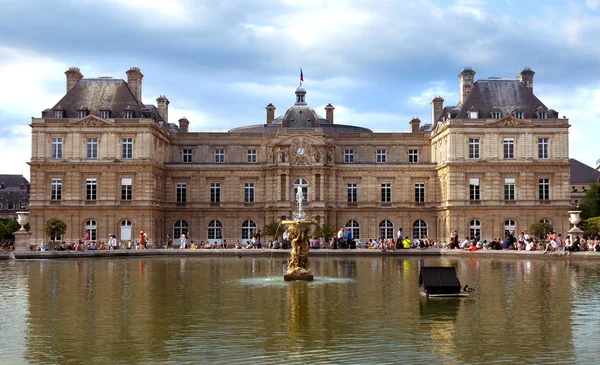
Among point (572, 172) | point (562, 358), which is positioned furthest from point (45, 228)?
point (572, 172)

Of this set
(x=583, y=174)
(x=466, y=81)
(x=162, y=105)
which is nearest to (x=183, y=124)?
(x=162, y=105)

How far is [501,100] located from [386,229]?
15.7m

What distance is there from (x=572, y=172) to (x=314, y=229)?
5734 cm

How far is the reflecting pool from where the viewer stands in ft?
51.1

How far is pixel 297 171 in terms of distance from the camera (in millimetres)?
71125

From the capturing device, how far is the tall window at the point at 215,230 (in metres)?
72.7

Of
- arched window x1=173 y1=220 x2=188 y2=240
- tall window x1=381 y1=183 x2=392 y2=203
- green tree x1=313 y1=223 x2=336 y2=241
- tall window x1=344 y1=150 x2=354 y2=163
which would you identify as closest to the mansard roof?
tall window x1=381 y1=183 x2=392 y2=203

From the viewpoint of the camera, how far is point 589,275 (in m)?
32.6

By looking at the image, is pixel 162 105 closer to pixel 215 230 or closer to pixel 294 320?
pixel 215 230

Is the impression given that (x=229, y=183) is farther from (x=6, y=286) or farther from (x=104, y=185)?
(x=6, y=286)

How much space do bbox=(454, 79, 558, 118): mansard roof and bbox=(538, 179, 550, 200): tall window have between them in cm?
588

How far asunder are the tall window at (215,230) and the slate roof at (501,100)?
23368mm

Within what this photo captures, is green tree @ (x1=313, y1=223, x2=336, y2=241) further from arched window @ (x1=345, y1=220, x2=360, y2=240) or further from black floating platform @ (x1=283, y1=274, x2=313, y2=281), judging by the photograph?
black floating platform @ (x1=283, y1=274, x2=313, y2=281)

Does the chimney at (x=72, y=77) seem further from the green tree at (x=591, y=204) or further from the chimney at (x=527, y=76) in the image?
the green tree at (x=591, y=204)
